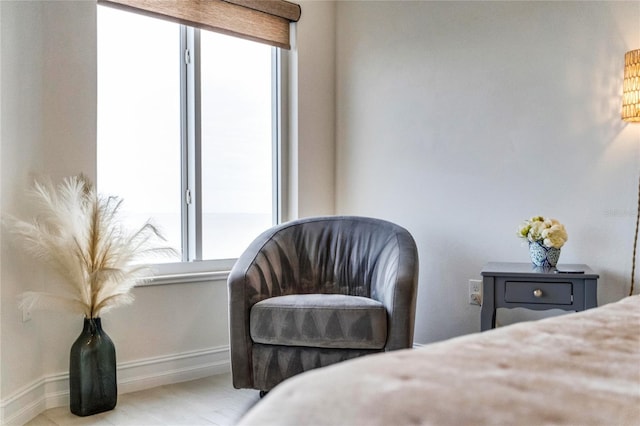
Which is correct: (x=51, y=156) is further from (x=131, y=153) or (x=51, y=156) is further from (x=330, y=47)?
(x=330, y=47)

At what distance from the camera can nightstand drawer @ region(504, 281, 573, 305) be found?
2.37 metres

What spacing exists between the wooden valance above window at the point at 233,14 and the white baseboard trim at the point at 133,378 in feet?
5.92

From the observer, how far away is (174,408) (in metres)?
2.52

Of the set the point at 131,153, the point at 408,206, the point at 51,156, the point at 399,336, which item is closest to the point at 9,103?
the point at 51,156

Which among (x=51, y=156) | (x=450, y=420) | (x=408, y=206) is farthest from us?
(x=408, y=206)

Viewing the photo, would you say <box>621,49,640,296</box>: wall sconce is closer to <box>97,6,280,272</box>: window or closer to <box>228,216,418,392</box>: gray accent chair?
<box>228,216,418,392</box>: gray accent chair

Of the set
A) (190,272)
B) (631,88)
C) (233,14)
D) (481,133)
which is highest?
(233,14)

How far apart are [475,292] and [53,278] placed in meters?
2.15

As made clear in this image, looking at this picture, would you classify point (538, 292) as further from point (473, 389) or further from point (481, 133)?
point (473, 389)

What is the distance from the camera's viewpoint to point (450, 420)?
52 centimetres

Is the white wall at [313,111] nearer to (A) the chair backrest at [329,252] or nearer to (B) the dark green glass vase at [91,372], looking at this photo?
(A) the chair backrest at [329,252]

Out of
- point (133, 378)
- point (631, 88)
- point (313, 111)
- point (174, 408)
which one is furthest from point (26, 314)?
point (631, 88)

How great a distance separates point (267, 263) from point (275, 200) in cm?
95

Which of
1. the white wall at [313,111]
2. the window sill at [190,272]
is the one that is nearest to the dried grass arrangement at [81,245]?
the window sill at [190,272]
